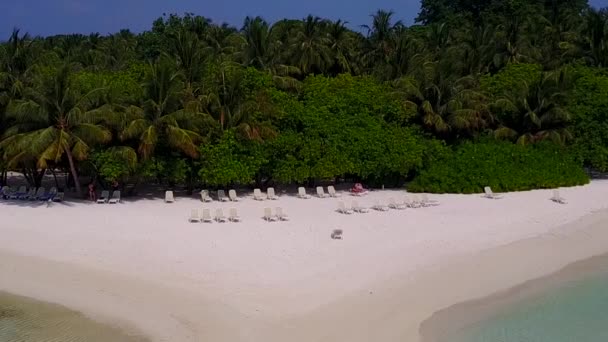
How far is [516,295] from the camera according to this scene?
55.9 ft

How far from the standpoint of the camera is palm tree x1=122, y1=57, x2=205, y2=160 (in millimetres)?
26359

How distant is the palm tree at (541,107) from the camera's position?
3309 centimetres

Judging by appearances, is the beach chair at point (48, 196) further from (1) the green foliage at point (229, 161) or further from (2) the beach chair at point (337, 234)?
(2) the beach chair at point (337, 234)

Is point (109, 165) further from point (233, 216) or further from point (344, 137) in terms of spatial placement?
point (344, 137)

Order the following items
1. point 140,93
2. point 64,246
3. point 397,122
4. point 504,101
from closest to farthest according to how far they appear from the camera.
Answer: point 64,246, point 140,93, point 397,122, point 504,101

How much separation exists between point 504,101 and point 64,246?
22.4m

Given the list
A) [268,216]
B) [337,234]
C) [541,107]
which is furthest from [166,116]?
[541,107]

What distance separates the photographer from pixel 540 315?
51.7 feet

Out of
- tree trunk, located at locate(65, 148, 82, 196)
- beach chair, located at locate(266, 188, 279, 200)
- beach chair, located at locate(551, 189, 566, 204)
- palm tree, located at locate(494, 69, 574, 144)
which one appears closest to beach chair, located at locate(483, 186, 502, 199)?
beach chair, located at locate(551, 189, 566, 204)

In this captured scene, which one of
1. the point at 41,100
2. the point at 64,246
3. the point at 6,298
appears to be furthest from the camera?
the point at 41,100

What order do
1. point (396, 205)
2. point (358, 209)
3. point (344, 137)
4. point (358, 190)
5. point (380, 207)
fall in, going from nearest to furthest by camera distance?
point (358, 209) → point (380, 207) → point (396, 205) → point (358, 190) → point (344, 137)

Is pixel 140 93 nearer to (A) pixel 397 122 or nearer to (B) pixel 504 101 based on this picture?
(A) pixel 397 122

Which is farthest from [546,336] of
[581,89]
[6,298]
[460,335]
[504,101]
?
[581,89]

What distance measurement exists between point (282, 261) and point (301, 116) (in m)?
12.1
